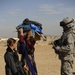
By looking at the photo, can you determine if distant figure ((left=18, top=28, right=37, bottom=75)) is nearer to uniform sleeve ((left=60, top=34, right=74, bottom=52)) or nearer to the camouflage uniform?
the camouflage uniform

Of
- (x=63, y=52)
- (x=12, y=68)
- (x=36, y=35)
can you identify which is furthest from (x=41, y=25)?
(x=12, y=68)

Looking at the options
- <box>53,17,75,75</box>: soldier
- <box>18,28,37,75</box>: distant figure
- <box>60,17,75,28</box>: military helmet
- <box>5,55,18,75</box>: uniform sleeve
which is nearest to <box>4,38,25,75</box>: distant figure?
<box>5,55,18,75</box>: uniform sleeve

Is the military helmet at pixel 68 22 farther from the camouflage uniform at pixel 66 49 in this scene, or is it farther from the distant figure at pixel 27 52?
the distant figure at pixel 27 52

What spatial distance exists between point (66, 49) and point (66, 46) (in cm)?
7

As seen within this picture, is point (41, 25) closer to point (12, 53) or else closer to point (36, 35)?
point (36, 35)

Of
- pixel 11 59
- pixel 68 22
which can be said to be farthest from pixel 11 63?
pixel 68 22

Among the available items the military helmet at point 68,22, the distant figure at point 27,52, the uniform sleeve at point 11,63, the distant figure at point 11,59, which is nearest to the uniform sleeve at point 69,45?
the military helmet at point 68,22

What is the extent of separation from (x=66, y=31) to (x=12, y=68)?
1.62 meters

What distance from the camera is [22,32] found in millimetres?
7328

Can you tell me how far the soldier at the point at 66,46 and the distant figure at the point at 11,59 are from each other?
3.54 ft

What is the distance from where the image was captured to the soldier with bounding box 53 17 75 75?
7.37 m

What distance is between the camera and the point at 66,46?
7.36 meters

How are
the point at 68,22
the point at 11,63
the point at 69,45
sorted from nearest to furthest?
1. the point at 11,63
2. the point at 69,45
3. the point at 68,22

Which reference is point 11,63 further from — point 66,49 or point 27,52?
point 66,49
